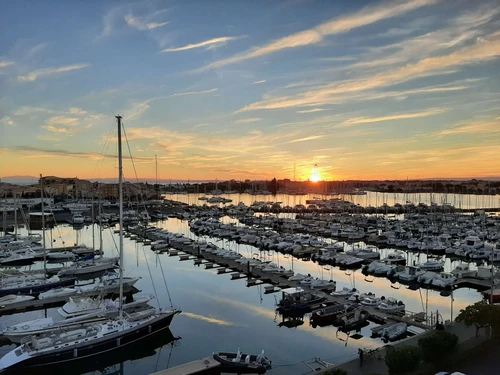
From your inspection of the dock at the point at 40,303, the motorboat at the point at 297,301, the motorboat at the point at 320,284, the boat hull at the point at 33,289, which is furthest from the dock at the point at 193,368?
the boat hull at the point at 33,289

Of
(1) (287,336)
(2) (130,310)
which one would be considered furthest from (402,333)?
(2) (130,310)

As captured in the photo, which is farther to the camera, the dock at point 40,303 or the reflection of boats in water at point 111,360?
the dock at point 40,303

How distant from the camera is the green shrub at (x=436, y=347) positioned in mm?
11336

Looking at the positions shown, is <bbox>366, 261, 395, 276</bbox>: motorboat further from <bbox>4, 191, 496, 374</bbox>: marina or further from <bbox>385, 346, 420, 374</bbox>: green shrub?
<bbox>385, 346, 420, 374</bbox>: green shrub

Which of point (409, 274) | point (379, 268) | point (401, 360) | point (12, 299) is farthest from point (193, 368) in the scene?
point (379, 268)

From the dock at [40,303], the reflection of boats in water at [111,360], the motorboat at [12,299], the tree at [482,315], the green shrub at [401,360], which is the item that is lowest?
the reflection of boats in water at [111,360]

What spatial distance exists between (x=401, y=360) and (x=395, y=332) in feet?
21.6

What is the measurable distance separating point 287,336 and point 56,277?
1607cm

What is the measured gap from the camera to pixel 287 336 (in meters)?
17.7

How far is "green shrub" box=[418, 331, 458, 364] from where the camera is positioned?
11336 millimetres

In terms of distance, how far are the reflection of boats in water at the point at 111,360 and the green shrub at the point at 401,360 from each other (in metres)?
9.56

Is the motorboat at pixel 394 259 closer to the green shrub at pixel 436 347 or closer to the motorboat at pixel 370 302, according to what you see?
the motorboat at pixel 370 302

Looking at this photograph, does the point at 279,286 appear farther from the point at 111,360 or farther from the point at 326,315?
the point at 111,360

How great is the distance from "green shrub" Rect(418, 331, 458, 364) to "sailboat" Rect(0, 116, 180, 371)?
10355 mm
